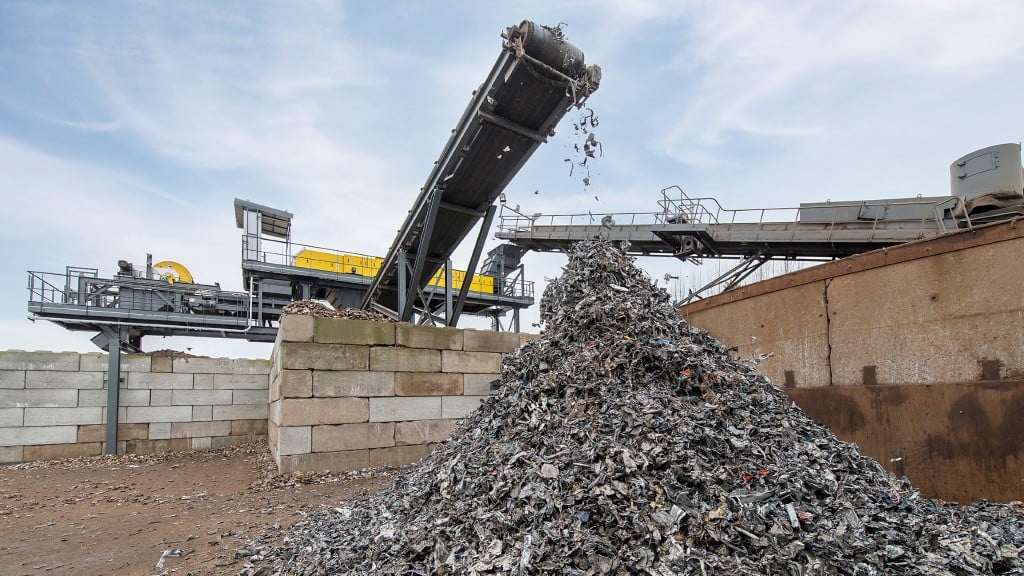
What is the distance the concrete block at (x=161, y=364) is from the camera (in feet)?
29.8

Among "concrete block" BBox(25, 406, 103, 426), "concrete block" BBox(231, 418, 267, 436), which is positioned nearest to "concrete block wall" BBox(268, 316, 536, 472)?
"concrete block" BBox(231, 418, 267, 436)

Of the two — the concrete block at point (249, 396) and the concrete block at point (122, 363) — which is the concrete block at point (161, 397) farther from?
the concrete block at point (249, 396)

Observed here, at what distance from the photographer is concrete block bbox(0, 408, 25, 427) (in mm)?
7852

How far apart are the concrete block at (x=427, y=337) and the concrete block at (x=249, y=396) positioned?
483 cm

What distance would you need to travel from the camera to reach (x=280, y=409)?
622 cm

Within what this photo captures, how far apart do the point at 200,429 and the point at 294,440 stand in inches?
180

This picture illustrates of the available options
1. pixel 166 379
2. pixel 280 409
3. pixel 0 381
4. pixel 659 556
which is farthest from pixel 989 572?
pixel 0 381

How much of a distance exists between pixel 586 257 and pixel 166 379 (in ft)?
28.5

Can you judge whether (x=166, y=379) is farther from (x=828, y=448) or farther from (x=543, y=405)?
(x=828, y=448)

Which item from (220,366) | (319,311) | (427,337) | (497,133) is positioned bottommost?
(220,366)

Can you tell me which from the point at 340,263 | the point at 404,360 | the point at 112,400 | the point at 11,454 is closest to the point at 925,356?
the point at 404,360

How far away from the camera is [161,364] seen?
9.16 metres

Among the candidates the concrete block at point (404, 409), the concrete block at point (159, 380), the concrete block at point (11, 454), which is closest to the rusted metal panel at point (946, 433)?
the concrete block at point (404, 409)

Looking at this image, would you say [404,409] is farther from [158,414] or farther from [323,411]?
[158,414]
